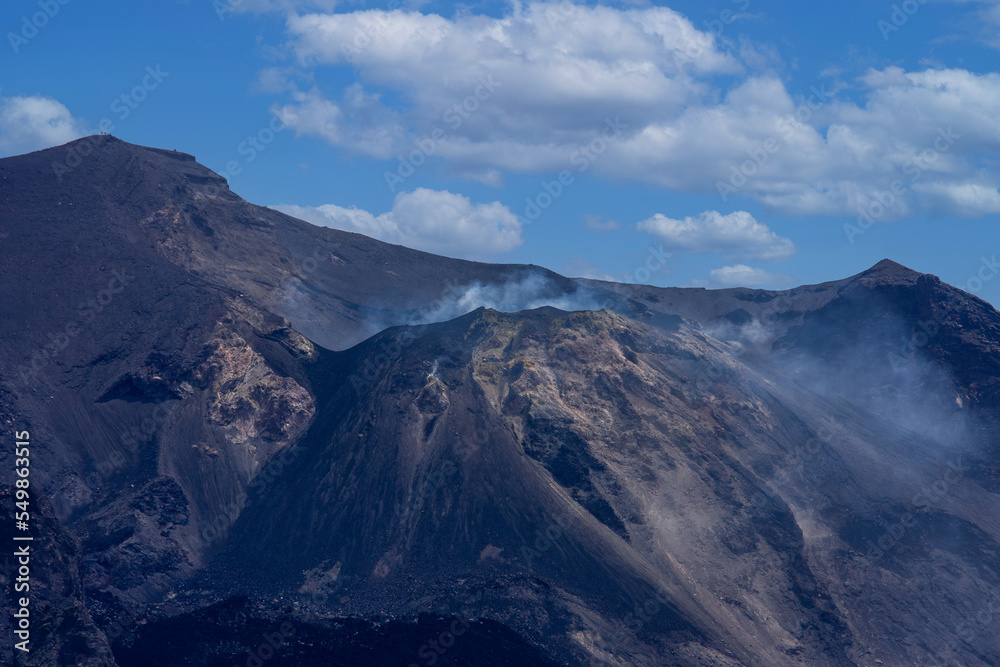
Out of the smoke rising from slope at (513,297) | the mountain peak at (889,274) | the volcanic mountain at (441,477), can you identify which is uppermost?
the mountain peak at (889,274)

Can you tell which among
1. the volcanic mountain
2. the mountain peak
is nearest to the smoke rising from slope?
the volcanic mountain

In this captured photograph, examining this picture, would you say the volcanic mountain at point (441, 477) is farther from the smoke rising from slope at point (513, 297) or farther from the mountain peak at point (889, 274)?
the smoke rising from slope at point (513, 297)

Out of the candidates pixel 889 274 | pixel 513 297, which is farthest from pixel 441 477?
pixel 889 274

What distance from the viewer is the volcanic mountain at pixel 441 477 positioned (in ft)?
111

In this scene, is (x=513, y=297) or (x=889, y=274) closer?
(x=889, y=274)

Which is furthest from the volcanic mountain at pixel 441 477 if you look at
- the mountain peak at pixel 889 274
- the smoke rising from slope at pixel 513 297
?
the smoke rising from slope at pixel 513 297

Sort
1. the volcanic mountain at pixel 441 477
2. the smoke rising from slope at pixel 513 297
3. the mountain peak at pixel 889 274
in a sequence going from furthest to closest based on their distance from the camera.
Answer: the smoke rising from slope at pixel 513 297
the mountain peak at pixel 889 274
the volcanic mountain at pixel 441 477

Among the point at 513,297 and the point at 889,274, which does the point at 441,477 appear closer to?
the point at 513,297

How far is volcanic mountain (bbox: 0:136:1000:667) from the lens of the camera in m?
33.9

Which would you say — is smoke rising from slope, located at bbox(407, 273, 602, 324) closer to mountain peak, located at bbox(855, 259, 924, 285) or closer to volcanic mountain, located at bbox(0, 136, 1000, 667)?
volcanic mountain, located at bbox(0, 136, 1000, 667)

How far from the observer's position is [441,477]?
4147 cm

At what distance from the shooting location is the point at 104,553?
36.2 m

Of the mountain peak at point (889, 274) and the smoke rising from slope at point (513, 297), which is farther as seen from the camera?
the smoke rising from slope at point (513, 297)

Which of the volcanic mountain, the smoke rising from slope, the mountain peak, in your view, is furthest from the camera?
the smoke rising from slope
